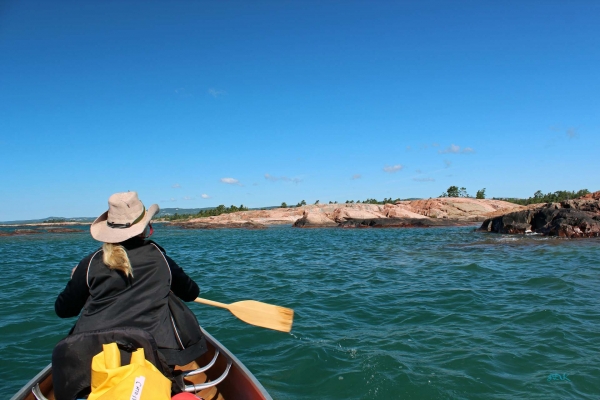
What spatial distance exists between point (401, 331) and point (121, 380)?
5.65 m

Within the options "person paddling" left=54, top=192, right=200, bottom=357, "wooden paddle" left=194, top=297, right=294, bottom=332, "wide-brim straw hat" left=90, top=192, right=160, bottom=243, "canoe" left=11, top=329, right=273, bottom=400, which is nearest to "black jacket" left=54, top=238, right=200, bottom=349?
"person paddling" left=54, top=192, right=200, bottom=357

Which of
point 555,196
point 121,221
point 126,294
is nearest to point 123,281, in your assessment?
point 126,294

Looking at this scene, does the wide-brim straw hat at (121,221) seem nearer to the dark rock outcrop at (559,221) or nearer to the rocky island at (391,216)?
the dark rock outcrop at (559,221)

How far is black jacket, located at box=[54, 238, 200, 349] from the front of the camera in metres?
2.95

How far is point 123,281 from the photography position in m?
2.98

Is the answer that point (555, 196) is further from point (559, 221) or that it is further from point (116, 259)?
point (116, 259)

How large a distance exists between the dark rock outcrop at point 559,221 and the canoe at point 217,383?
25.8 m

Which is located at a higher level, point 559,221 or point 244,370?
point 559,221

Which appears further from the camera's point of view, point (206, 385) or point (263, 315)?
point (263, 315)

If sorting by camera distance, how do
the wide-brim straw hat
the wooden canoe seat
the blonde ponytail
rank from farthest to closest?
the wooden canoe seat → the wide-brim straw hat → the blonde ponytail

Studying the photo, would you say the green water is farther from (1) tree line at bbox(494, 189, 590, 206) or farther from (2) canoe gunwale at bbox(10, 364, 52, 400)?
(1) tree line at bbox(494, 189, 590, 206)

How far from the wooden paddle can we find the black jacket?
2.19m

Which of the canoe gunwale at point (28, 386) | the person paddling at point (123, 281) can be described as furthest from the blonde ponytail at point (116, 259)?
the canoe gunwale at point (28, 386)

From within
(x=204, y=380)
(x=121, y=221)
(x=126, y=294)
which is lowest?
(x=204, y=380)
